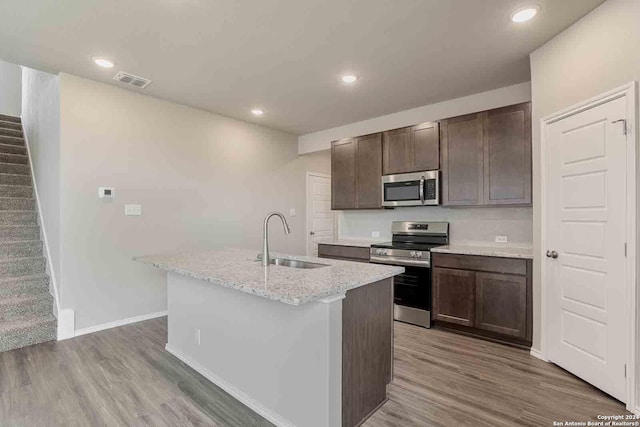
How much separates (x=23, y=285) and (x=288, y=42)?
12.2 feet

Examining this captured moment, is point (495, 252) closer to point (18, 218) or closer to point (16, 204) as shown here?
point (18, 218)

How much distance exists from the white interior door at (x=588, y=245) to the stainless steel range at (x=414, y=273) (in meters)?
1.11

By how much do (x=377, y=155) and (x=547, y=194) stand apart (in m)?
2.08

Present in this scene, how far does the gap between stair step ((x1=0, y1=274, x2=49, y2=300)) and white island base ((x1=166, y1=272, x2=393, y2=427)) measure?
2.28 meters

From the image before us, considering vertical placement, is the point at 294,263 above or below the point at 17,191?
below

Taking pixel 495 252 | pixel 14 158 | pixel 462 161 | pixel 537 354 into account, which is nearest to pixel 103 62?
pixel 14 158

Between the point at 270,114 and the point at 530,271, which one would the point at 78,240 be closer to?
the point at 270,114

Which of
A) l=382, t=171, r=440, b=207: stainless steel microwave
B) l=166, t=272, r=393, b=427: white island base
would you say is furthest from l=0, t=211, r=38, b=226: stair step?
l=382, t=171, r=440, b=207: stainless steel microwave

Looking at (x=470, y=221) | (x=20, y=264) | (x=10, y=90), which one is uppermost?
(x=10, y=90)

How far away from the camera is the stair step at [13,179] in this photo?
4.20 metres

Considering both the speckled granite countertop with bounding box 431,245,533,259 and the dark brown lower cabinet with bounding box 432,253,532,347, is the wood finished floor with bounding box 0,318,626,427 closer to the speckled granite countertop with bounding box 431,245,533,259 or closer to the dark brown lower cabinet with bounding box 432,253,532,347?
the dark brown lower cabinet with bounding box 432,253,532,347

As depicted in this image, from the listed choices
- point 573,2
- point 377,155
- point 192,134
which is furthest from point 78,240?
point 573,2

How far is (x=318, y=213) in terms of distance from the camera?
6.02m

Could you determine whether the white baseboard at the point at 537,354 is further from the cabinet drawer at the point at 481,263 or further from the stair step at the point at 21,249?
the stair step at the point at 21,249
